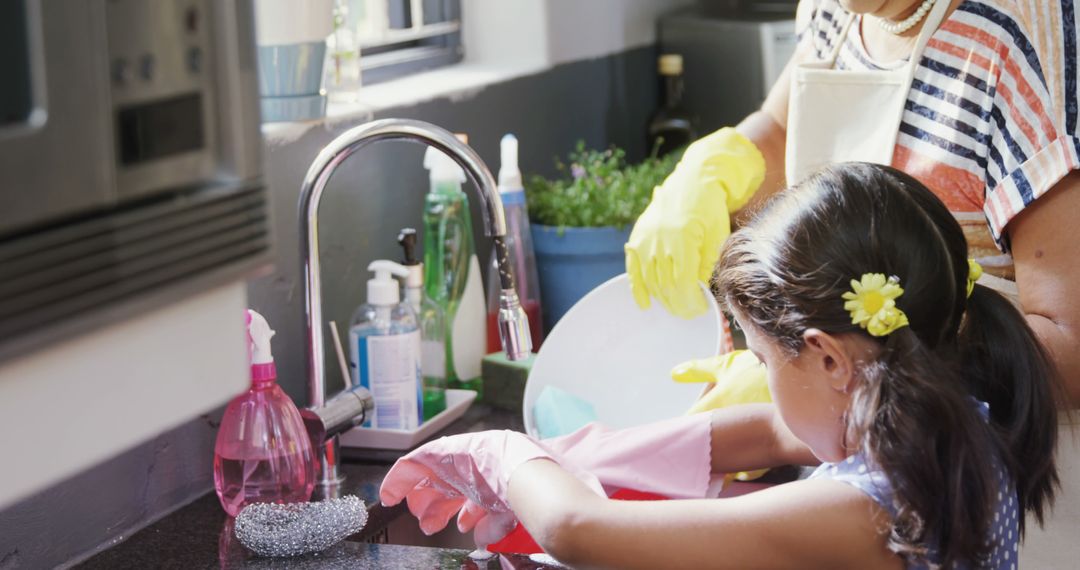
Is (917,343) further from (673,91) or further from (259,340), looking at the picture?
(673,91)

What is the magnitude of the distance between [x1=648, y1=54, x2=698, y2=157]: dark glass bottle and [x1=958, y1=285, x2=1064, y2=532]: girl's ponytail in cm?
135

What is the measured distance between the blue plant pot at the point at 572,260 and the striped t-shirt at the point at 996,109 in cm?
49

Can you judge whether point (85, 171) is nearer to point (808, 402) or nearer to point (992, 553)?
point (808, 402)

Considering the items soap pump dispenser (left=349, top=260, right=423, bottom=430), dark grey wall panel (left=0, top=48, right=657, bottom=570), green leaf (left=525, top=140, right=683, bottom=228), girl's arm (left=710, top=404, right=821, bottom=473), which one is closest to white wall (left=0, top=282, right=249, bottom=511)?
dark grey wall panel (left=0, top=48, right=657, bottom=570)

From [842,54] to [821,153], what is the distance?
15 cm

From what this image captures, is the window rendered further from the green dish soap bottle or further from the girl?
the girl

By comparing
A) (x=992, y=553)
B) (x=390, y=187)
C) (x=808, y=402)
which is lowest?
(x=992, y=553)

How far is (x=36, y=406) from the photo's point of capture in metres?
0.57

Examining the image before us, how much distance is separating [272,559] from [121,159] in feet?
2.37

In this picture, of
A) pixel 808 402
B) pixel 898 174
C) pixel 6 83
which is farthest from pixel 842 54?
pixel 6 83

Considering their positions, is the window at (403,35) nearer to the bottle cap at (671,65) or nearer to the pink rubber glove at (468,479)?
the bottle cap at (671,65)

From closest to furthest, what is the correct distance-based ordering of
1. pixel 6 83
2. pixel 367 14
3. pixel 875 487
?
pixel 6 83 < pixel 875 487 < pixel 367 14

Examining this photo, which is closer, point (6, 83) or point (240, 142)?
point (6, 83)

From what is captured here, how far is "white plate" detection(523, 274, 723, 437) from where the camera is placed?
1664 millimetres
